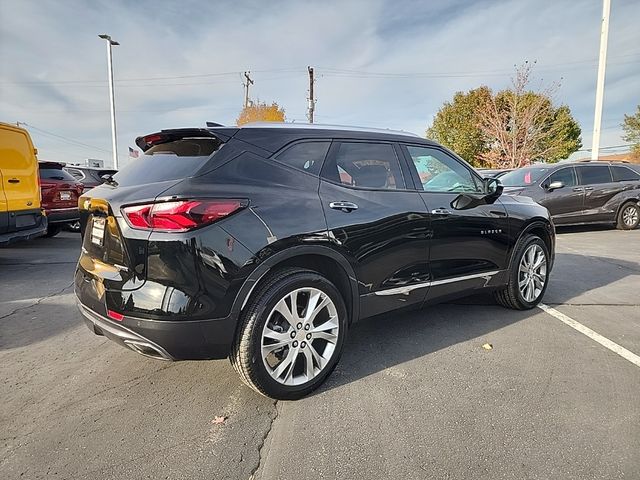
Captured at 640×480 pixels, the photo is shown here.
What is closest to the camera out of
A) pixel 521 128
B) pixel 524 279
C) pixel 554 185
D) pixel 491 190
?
pixel 491 190

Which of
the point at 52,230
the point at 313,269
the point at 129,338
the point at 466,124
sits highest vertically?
the point at 466,124

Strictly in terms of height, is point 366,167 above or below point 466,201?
above

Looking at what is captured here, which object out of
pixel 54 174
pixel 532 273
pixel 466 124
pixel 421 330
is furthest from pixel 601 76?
pixel 54 174

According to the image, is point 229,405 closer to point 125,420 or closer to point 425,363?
point 125,420

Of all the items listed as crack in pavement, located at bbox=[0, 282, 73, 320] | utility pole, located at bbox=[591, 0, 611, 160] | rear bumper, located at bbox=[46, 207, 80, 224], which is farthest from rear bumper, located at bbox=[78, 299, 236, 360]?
utility pole, located at bbox=[591, 0, 611, 160]

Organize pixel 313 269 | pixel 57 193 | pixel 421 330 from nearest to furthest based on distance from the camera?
pixel 313 269 < pixel 421 330 < pixel 57 193

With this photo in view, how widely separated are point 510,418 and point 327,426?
1.08 metres

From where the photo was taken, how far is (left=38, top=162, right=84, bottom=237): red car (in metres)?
8.27

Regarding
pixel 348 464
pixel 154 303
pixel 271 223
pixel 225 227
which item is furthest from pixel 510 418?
pixel 154 303

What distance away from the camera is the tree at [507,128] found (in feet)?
82.9

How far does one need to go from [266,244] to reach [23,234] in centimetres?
560

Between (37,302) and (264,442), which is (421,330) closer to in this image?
(264,442)

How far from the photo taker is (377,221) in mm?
2953

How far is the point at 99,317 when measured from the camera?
2.51 m
